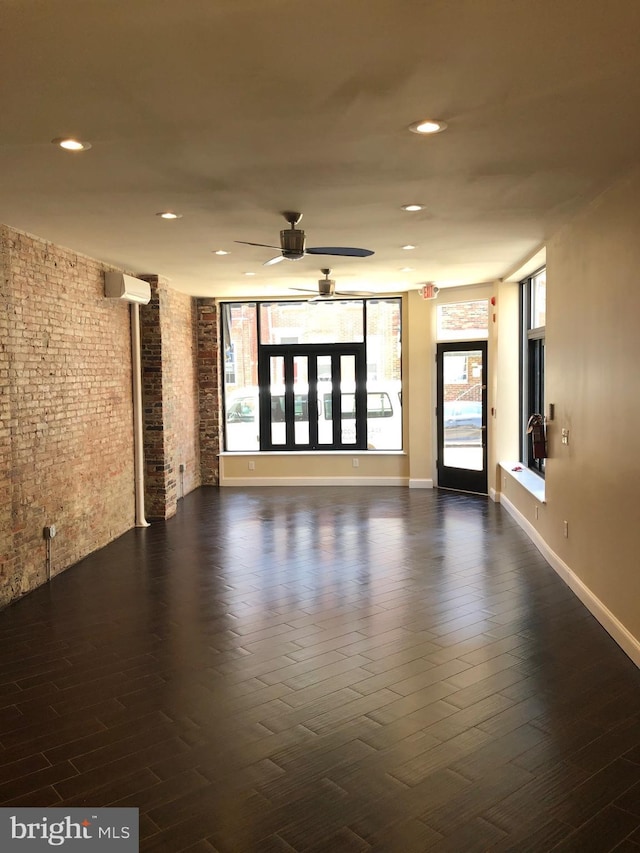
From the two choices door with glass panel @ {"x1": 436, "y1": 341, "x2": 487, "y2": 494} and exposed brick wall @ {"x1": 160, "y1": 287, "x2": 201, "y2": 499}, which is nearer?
exposed brick wall @ {"x1": 160, "y1": 287, "x2": 201, "y2": 499}

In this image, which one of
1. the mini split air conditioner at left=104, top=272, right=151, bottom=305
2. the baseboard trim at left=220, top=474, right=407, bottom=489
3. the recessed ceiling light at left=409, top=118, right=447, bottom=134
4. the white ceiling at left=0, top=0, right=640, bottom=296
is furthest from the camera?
the baseboard trim at left=220, top=474, right=407, bottom=489

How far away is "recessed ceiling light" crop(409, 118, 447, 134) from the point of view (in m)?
3.20

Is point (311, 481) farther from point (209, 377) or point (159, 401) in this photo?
point (159, 401)

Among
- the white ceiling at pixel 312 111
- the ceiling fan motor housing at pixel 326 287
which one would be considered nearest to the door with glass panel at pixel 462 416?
the ceiling fan motor housing at pixel 326 287

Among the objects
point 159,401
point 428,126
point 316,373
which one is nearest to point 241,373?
point 316,373

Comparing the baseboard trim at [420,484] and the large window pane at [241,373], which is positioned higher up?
the large window pane at [241,373]

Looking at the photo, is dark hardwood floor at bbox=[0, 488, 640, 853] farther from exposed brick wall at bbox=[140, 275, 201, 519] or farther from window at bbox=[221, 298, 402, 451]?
window at bbox=[221, 298, 402, 451]

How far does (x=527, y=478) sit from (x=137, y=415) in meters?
4.49

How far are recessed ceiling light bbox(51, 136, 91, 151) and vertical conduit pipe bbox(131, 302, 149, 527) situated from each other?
14.5 feet

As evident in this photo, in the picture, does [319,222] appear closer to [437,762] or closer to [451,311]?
[437,762]

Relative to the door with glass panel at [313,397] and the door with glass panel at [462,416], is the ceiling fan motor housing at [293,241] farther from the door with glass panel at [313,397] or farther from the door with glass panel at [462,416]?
the door with glass panel at [313,397]

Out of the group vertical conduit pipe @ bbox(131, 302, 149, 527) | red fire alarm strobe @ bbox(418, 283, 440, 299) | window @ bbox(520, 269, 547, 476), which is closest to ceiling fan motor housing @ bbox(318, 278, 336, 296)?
red fire alarm strobe @ bbox(418, 283, 440, 299)

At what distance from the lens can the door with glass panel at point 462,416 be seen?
9.69 metres

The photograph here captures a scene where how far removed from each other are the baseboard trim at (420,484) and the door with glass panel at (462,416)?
152 millimetres
